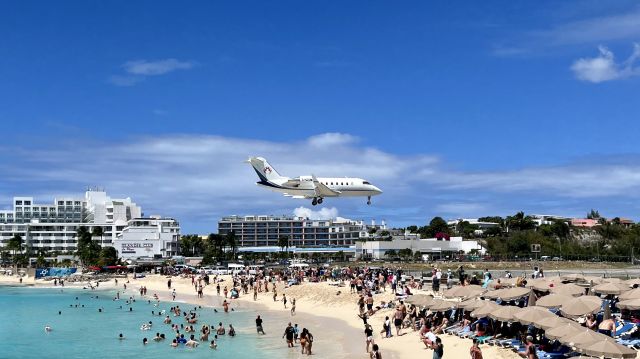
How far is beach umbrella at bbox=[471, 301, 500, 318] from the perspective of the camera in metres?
25.4

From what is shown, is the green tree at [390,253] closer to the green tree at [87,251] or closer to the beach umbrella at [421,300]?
the green tree at [87,251]

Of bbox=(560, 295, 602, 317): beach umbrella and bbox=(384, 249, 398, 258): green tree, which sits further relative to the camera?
bbox=(384, 249, 398, 258): green tree

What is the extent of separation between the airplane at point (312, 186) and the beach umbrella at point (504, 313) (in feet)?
107

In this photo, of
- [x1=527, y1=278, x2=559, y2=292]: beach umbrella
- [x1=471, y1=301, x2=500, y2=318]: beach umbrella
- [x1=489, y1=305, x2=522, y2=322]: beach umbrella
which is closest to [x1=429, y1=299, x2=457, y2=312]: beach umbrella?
[x1=471, y1=301, x2=500, y2=318]: beach umbrella

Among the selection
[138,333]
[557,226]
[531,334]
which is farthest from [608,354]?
[557,226]

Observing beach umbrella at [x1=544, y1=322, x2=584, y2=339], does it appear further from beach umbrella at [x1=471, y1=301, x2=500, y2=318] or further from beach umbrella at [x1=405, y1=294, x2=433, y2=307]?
beach umbrella at [x1=405, y1=294, x2=433, y2=307]

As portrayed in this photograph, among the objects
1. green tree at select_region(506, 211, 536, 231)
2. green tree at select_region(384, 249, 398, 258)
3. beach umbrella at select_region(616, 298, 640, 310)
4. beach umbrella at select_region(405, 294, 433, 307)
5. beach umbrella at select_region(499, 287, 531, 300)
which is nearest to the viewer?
beach umbrella at select_region(616, 298, 640, 310)

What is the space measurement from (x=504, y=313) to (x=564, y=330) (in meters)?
4.71

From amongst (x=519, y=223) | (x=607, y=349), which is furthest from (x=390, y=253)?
(x=607, y=349)

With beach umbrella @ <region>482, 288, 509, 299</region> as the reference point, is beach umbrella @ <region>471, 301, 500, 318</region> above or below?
below

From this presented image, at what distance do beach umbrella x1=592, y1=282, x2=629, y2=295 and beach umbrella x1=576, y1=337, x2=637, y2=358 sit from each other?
12168 millimetres

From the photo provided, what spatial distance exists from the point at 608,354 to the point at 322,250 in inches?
4996

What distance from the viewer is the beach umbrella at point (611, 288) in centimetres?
2903

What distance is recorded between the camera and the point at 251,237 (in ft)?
598
